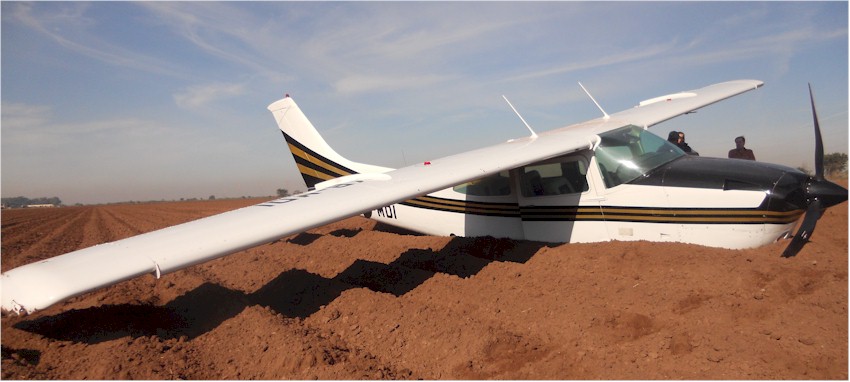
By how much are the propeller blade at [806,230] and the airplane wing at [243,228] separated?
2520 millimetres

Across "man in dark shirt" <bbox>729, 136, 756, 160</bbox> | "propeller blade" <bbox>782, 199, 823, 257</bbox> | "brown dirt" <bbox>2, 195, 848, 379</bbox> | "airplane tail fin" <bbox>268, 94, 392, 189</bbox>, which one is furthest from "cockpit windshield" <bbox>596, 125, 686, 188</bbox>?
"airplane tail fin" <bbox>268, 94, 392, 189</bbox>

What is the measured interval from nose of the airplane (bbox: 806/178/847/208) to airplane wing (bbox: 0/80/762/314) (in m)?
2.47

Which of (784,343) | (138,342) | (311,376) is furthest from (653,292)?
(138,342)

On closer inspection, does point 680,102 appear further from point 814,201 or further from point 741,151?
point 814,201

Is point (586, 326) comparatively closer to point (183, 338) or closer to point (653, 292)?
point (653, 292)

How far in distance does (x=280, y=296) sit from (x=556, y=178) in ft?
13.8

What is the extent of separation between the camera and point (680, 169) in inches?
232

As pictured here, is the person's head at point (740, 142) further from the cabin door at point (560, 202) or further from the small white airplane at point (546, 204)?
the cabin door at point (560, 202)

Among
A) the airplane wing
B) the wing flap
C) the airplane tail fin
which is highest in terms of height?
the airplane tail fin

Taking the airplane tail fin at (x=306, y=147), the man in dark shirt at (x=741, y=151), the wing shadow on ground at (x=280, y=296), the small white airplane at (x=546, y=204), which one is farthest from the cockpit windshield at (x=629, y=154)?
the airplane tail fin at (x=306, y=147)

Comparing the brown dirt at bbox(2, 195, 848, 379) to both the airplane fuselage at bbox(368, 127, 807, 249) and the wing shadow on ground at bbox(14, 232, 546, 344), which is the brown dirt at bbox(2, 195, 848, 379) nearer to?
the wing shadow on ground at bbox(14, 232, 546, 344)

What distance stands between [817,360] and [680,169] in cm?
315

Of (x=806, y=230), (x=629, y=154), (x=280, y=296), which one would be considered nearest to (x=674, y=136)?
(x=629, y=154)

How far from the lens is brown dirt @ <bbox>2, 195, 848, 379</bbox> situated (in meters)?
3.50
